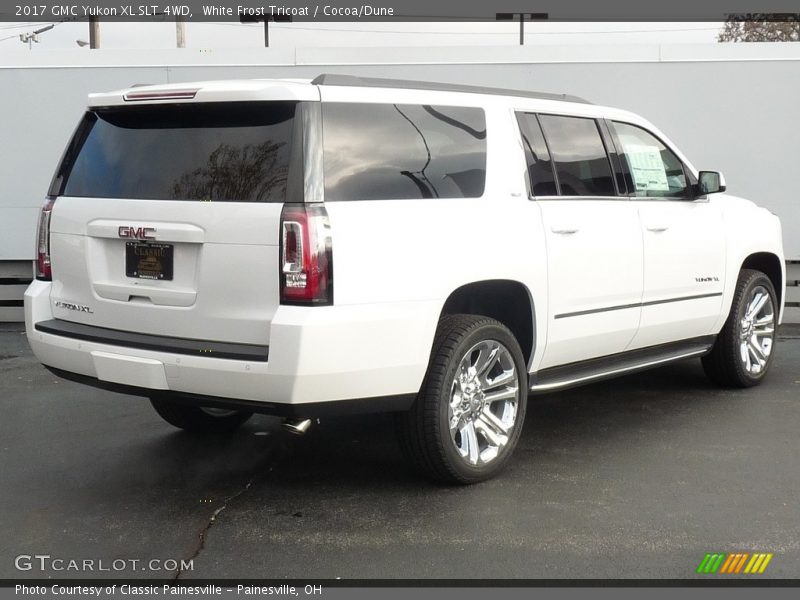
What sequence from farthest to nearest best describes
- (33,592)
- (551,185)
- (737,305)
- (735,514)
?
(737,305)
(551,185)
(735,514)
(33,592)

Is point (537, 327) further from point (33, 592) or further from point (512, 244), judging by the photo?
point (33, 592)

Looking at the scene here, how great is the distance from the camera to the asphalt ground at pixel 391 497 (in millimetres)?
3875

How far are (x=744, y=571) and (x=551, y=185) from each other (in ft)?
7.47

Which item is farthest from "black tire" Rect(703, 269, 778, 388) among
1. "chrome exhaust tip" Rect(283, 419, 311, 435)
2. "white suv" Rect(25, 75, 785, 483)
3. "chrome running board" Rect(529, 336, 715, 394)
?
"chrome exhaust tip" Rect(283, 419, 311, 435)

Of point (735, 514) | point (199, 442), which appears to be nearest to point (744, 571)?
point (735, 514)

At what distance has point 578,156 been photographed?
18.1 ft

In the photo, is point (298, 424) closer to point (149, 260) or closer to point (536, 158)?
point (149, 260)

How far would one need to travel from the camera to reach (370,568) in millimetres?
3773

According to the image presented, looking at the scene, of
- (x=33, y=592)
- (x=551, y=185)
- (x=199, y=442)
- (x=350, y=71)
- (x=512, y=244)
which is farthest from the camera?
(x=350, y=71)

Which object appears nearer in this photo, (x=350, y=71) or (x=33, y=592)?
(x=33, y=592)

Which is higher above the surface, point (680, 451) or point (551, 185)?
point (551, 185)

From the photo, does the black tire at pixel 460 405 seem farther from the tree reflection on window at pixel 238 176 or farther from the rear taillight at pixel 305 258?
the tree reflection on window at pixel 238 176

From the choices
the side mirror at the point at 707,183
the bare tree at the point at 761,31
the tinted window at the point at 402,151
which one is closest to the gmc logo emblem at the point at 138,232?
the tinted window at the point at 402,151

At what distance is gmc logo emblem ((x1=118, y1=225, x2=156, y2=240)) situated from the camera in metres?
4.32
